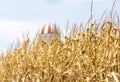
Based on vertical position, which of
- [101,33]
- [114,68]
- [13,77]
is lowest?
[13,77]

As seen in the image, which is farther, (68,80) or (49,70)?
(49,70)

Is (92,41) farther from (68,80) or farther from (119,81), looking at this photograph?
(119,81)

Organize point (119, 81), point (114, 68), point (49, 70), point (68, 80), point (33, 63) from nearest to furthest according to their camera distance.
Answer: point (119, 81) → point (114, 68) → point (68, 80) → point (49, 70) → point (33, 63)

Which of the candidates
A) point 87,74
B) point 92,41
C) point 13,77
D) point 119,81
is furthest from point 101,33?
point 13,77

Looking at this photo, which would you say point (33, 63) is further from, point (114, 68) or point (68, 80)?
point (114, 68)

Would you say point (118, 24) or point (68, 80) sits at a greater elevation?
point (118, 24)

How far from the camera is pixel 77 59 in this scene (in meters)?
3.58

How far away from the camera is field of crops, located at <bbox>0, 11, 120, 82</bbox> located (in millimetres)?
3355

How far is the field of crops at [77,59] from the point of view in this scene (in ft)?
11.0

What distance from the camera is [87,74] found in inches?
134

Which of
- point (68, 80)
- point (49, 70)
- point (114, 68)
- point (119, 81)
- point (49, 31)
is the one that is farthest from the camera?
point (49, 31)

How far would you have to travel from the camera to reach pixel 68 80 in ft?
11.7

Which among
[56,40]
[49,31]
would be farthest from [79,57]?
[49,31]

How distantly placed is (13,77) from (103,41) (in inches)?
48.5
